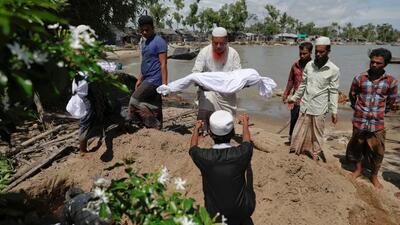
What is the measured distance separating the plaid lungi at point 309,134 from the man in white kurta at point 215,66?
1.09 meters

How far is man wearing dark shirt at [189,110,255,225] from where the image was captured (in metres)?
2.68

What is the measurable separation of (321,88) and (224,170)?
8.81 feet

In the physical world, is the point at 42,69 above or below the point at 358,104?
above

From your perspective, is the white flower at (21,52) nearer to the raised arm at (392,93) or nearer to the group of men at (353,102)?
the group of men at (353,102)

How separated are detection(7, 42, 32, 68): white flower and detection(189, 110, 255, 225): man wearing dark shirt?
1.72 meters

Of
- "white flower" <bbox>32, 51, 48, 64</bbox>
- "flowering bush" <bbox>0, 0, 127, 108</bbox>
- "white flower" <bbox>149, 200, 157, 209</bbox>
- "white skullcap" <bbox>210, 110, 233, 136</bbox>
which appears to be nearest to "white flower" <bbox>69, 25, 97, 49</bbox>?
"flowering bush" <bbox>0, 0, 127, 108</bbox>

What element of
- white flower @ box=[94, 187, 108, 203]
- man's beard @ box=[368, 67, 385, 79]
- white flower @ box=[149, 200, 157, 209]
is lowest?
white flower @ box=[149, 200, 157, 209]

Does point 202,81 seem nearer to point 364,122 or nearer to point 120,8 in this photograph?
point 364,122

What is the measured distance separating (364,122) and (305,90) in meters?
0.86

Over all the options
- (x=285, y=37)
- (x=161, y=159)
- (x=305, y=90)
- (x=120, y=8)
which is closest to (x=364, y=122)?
(x=305, y=90)

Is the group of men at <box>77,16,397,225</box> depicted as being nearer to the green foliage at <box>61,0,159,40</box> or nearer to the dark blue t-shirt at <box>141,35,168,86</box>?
the dark blue t-shirt at <box>141,35,168,86</box>

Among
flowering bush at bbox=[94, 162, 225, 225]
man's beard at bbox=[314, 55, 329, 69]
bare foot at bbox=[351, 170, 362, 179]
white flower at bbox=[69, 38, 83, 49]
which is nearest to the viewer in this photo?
white flower at bbox=[69, 38, 83, 49]

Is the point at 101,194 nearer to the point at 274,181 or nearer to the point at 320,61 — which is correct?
the point at 274,181

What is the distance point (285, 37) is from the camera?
102438 mm
